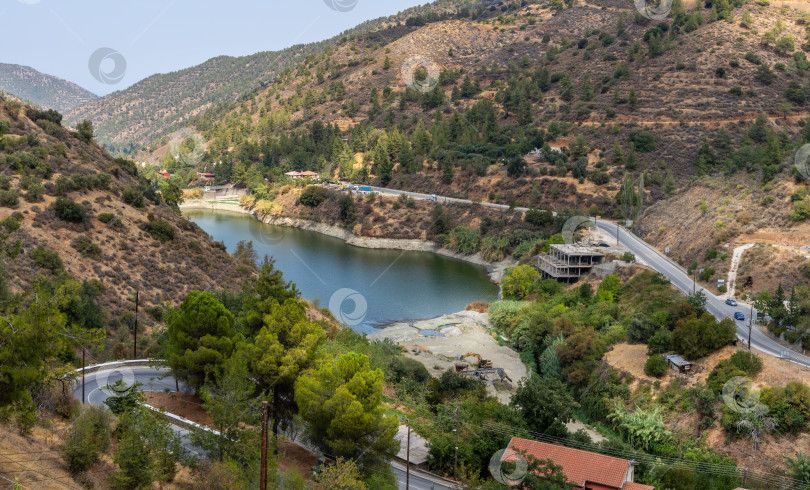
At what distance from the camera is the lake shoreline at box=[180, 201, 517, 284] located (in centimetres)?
6178

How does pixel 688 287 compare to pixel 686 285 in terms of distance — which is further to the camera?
pixel 686 285

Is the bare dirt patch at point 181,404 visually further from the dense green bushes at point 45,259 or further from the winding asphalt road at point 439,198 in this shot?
the winding asphalt road at point 439,198

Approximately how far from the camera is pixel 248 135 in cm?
11825

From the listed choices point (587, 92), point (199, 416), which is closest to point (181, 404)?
point (199, 416)

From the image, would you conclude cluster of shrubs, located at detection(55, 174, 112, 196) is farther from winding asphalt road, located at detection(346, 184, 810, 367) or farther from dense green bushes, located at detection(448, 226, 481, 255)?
dense green bushes, located at detection(448, 226, 481, 255)

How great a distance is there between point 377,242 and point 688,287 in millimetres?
39456

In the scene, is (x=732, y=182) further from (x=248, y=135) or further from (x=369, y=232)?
(x=248, y=135)

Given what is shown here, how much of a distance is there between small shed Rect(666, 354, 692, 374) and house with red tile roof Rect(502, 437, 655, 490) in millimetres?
8362

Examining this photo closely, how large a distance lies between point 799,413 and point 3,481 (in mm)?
23414

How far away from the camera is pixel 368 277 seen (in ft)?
188

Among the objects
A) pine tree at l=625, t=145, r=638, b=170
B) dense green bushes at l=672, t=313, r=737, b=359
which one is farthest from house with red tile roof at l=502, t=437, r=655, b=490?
pine tree at l=625, t=145, r=638, b=170

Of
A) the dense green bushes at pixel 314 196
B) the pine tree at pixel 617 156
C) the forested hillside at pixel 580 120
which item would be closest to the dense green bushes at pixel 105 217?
the forested hillside at pixel 580 120

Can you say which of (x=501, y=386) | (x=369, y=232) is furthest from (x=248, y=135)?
(x=501, y=386)

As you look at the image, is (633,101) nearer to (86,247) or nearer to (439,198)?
(439,198)
